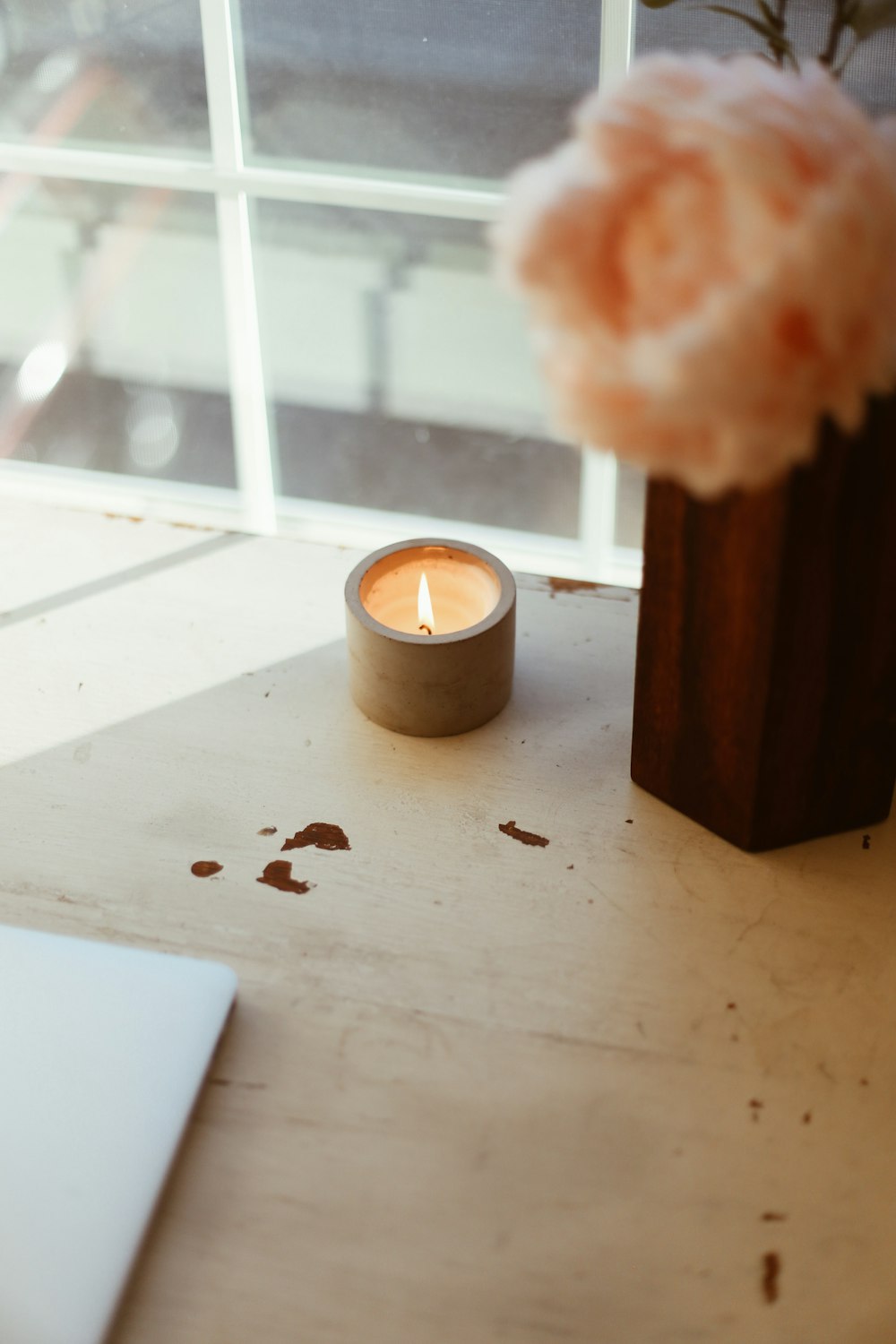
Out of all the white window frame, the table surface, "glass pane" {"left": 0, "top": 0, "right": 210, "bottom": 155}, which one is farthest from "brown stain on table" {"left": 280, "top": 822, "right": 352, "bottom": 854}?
"glass pane" {"left": 0, "top": 0, "right": 210, "bottom": 155}

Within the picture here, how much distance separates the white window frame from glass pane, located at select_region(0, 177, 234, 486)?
5cm

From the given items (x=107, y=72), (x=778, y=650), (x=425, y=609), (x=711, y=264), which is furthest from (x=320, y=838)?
(x=107, y=72)

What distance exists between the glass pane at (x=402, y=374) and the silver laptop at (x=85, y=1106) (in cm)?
60

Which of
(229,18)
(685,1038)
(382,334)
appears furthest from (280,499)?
(685,1038)

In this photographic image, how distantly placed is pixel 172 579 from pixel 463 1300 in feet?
1.78

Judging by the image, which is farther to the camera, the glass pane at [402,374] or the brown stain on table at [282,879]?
the glass pane at [402,374]

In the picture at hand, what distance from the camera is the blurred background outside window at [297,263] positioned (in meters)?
0.89

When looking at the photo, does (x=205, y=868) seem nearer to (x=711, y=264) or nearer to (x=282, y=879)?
(x=282, y=879)

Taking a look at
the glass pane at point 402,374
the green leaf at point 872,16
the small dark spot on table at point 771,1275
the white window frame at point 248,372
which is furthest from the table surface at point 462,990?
the green leaf at point 872,16

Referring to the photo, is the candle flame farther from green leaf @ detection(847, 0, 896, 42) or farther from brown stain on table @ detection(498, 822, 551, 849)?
green leaf @ detection(847, 0, 896, 42)

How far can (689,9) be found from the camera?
0.79 metres

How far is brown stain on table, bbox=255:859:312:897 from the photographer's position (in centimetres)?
70

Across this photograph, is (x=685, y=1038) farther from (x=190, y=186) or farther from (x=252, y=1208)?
(x=190, y=186)

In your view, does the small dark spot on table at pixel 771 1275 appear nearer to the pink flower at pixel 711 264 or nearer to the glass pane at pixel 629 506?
the pink flower at pixel 711 264
